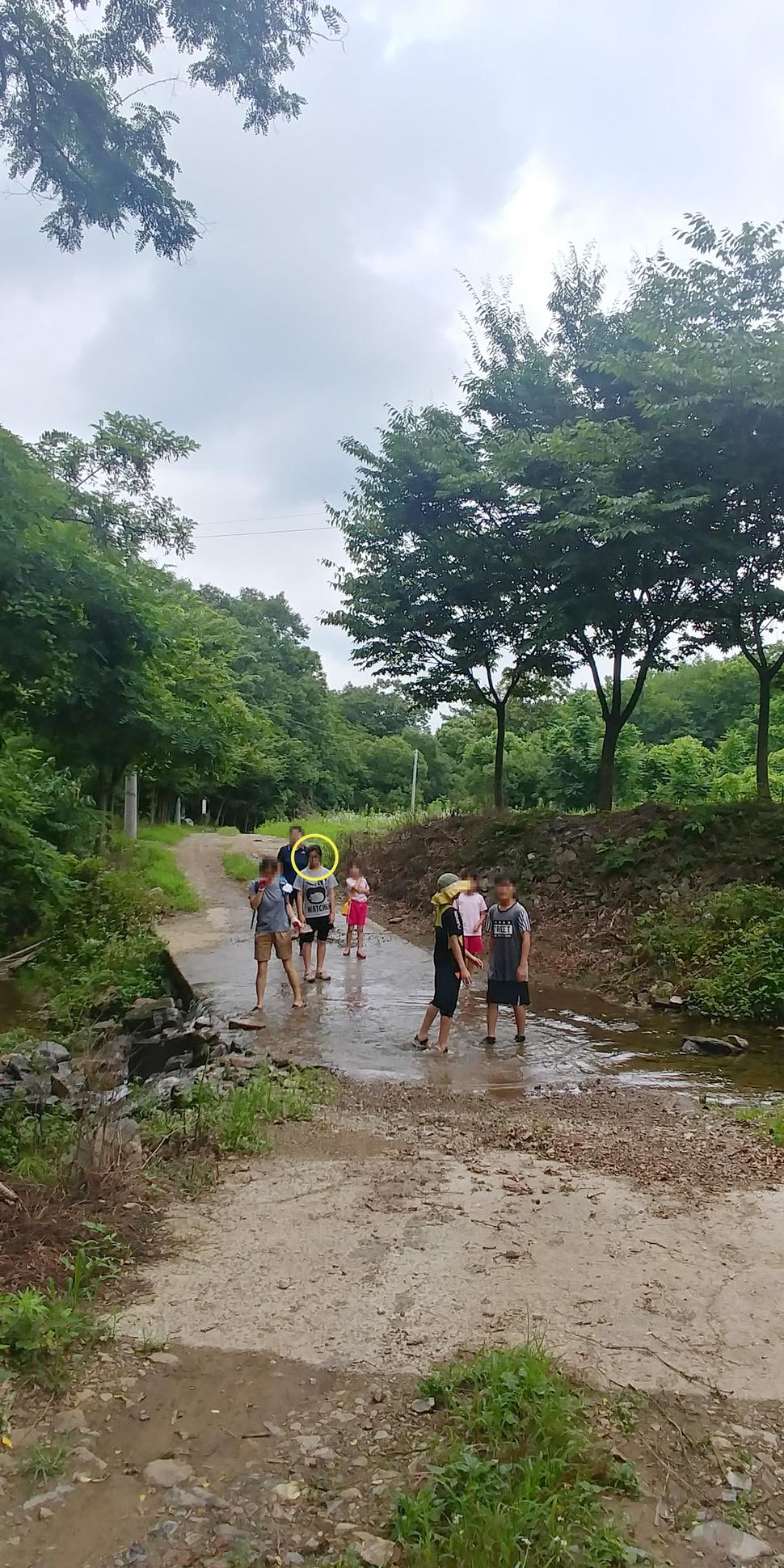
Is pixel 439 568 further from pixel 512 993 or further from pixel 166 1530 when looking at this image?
pixel 166 1530

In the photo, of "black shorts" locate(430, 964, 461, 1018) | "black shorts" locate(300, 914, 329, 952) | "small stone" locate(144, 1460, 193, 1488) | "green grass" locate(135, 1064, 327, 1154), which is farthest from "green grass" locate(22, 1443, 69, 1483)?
"black shorts" locate(300, 914, 329, 952)

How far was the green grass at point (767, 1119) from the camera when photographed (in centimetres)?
641

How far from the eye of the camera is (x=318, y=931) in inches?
482

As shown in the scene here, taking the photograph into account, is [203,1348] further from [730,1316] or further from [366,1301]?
[730,1316]

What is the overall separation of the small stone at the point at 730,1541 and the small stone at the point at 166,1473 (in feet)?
5.05

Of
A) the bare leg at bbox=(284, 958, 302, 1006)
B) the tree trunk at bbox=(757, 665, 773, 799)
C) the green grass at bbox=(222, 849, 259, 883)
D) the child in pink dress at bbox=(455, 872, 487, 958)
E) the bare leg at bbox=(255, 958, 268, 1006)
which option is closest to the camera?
the bare leg at bbox=(255, 958, 268, 1006)

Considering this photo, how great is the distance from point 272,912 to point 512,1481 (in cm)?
771

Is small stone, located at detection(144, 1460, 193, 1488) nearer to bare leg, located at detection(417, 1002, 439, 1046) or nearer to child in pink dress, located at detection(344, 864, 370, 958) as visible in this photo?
bare leg, located at detection(417, 1002, 439, 1046)

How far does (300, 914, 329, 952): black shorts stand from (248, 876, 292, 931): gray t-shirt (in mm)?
1684

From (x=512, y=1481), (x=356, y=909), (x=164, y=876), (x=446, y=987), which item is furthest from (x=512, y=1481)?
(x=164, y=876)

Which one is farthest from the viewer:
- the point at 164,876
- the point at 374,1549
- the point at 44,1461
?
the point at 164,876

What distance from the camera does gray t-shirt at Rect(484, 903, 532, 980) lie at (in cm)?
934

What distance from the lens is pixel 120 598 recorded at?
8266mm

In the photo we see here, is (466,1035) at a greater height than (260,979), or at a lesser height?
lesser
